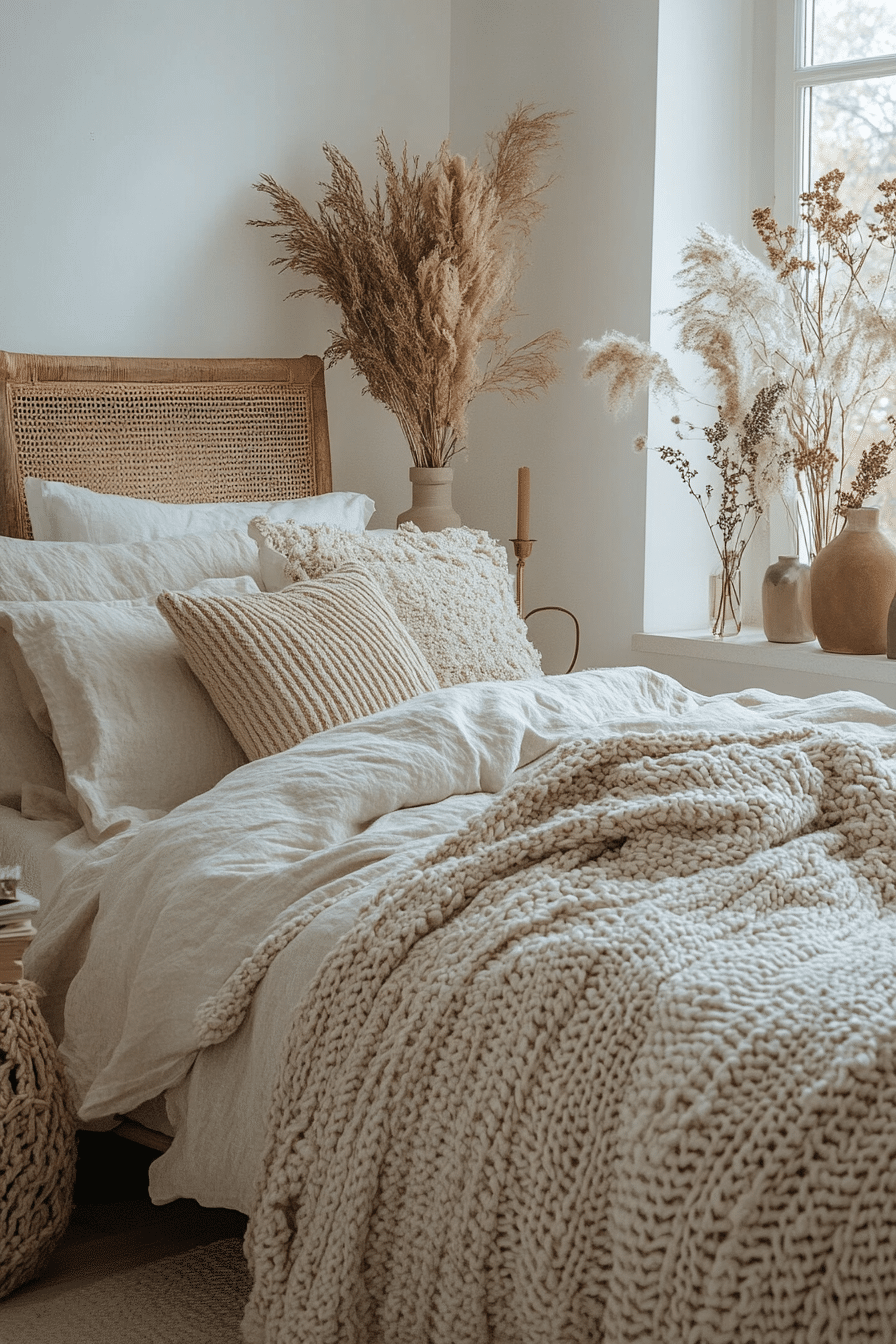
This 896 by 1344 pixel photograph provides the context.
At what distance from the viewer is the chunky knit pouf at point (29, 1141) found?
168cm

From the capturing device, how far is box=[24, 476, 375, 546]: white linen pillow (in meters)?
2.77

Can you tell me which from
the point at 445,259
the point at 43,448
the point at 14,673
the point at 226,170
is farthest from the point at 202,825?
the point at 226,170

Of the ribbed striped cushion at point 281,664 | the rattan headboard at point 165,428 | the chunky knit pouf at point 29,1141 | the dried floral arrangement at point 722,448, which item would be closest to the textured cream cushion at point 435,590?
the ribbed striped cushion at point 281,664

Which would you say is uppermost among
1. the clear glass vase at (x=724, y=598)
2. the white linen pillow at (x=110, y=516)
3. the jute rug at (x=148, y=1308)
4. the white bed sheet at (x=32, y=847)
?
the white linen pillow at (x=110, y=516)

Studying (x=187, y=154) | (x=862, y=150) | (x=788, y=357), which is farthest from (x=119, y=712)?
(x=862, y=150)

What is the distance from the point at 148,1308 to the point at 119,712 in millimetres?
900

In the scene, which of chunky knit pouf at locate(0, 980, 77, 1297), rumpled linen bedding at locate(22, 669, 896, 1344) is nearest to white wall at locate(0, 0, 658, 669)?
rumpled linen bedding at locate(22, 669, 896, 1344)

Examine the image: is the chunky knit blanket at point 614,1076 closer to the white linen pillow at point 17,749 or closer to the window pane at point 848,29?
the white linen pillow at point 17,749

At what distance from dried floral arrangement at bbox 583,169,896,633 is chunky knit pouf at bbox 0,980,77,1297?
2.25 meters

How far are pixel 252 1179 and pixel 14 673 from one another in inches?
43.0

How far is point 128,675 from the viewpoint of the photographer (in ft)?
7.42

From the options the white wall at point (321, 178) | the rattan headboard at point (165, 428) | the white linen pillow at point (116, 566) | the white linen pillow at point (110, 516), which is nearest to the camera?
the white linen pillow at point (116, 566)

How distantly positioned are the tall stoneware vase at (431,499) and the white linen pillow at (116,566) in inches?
34.0

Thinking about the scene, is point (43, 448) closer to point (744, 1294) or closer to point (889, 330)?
point (889, 330)
